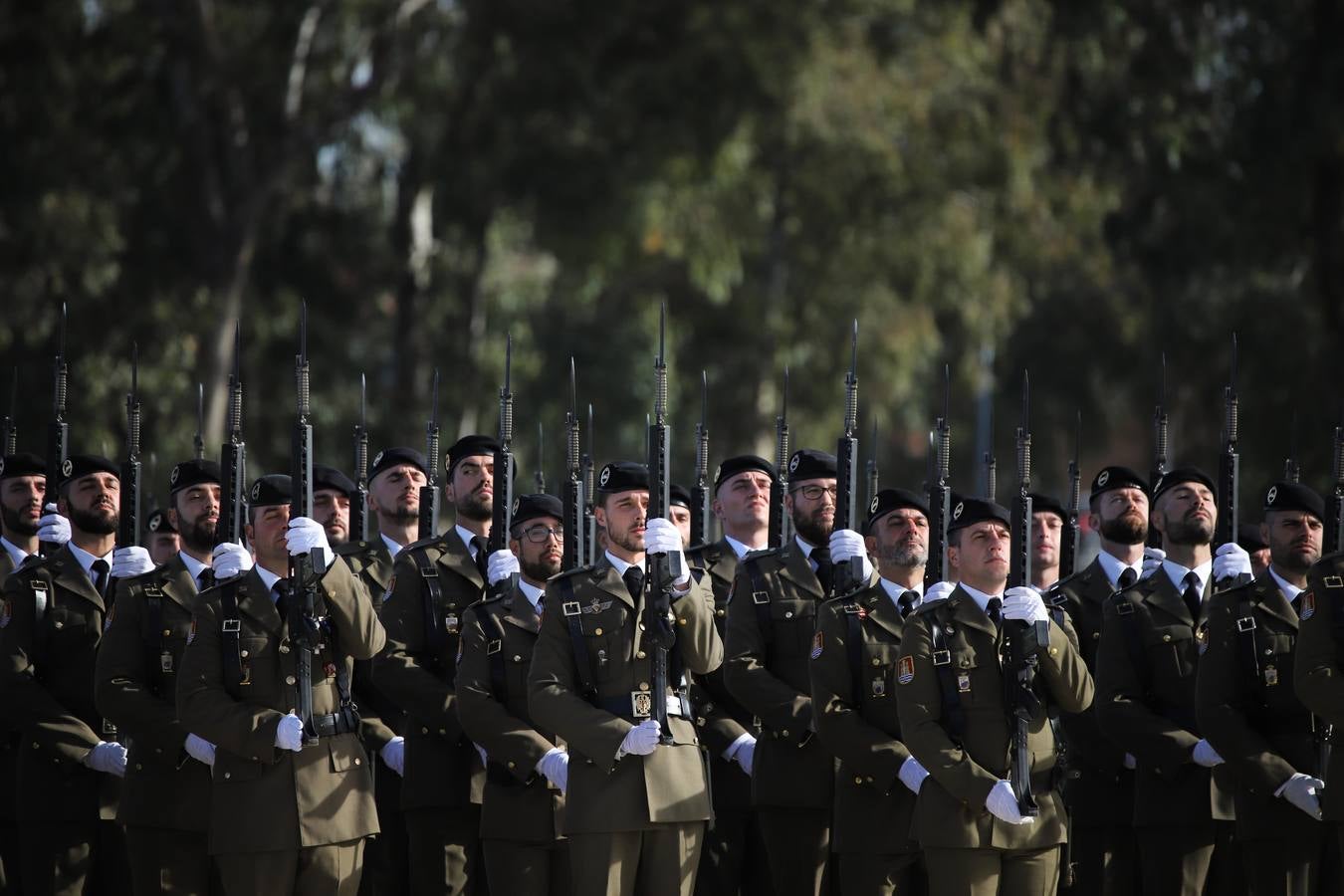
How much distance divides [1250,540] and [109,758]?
17.9 ft

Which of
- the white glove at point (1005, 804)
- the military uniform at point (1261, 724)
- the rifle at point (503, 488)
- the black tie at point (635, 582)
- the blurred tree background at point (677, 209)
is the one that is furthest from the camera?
→ the blurred tree background at point (677, 209)

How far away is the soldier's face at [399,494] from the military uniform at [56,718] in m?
1.45

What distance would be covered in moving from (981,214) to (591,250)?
5.78m

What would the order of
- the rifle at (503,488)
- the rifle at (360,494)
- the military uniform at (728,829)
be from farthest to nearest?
the rifle at (360,494) < the rifle at (503,488) < the military uniform at (728,829)

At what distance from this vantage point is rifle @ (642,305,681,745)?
7.55 m

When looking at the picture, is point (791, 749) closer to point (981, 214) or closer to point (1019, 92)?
point (1019, 92)

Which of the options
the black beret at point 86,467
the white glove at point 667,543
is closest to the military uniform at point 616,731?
the white glove at point 667,543

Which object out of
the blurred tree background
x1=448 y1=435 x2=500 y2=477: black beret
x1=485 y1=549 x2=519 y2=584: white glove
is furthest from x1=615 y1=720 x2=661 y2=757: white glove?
the blurred tree background

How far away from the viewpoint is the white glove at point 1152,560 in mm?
8930

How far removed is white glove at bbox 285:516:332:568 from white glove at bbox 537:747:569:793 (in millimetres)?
1230

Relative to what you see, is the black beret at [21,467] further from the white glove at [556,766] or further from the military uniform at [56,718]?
the white glove at [556,766]

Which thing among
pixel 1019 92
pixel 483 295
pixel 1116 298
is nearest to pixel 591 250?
pixel 483 295

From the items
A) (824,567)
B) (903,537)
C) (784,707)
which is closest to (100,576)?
(784,707)

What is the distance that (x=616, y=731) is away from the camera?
756cm
